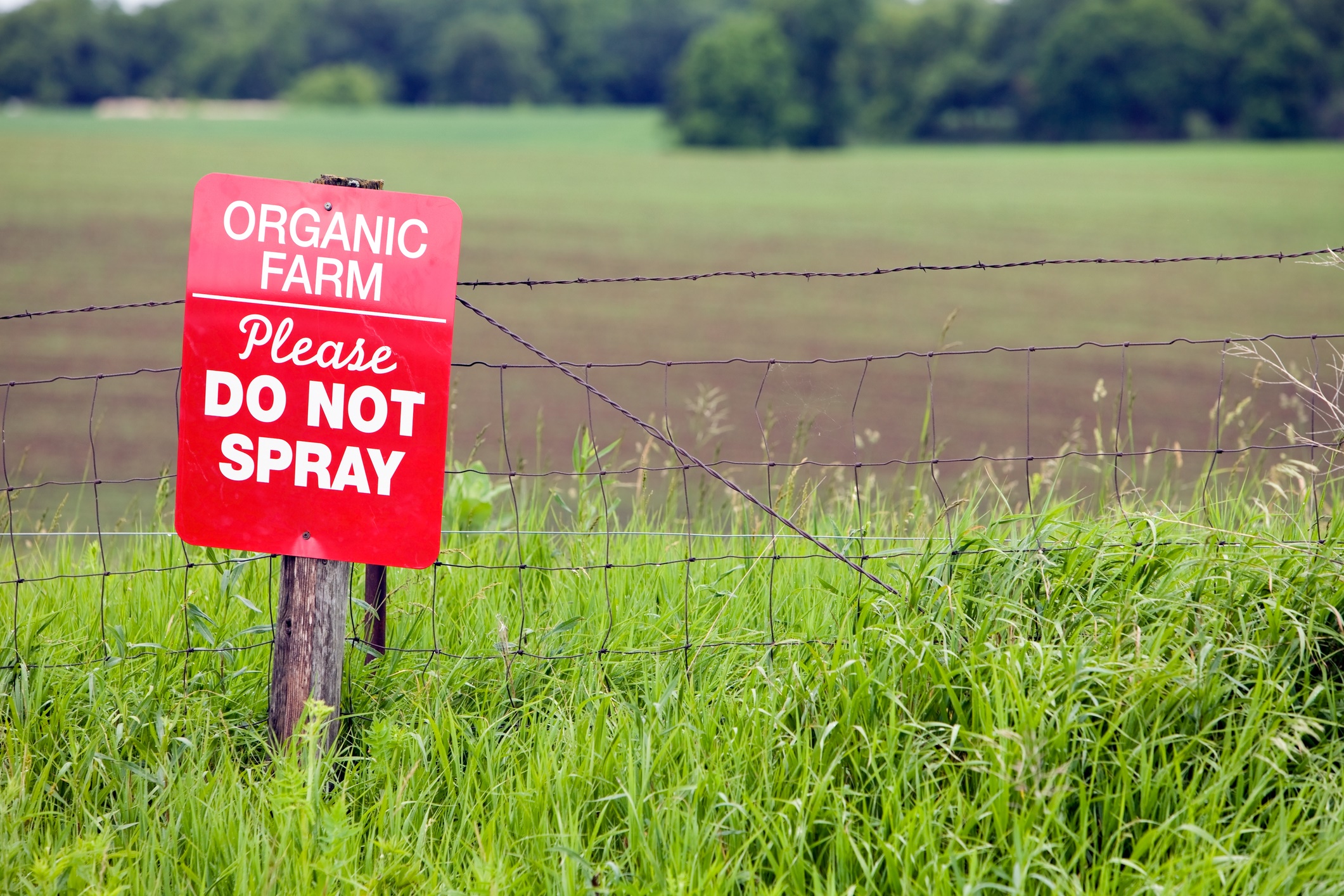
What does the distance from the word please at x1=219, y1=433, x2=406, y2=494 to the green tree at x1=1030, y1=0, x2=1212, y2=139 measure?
7927cm

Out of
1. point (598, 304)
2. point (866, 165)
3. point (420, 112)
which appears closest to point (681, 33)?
point (420, 112)

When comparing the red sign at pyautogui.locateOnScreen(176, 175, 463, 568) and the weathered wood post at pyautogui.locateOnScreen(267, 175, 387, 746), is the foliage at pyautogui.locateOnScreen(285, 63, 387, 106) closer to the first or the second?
the red sign at pyautogui.locateOnScreen(176, 175, 463, 568)

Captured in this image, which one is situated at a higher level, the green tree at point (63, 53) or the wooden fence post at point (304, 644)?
the green tree at point (63, 53)

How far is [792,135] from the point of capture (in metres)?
77.8

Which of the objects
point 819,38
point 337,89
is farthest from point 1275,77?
point 337,89

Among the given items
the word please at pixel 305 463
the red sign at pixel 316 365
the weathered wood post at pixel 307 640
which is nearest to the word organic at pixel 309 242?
the red sign at pixel 316 365

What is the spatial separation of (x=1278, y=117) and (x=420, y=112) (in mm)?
64287

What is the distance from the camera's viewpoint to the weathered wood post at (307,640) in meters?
2.57

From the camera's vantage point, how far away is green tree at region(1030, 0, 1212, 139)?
2805 inches

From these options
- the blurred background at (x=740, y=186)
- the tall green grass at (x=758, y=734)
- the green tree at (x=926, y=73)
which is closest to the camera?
the tall green grass at (x=758, y=734)

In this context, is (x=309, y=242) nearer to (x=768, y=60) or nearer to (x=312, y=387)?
(x=312, y=387)

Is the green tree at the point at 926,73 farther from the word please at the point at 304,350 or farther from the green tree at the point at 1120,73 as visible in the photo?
the word please at the point at 304,350

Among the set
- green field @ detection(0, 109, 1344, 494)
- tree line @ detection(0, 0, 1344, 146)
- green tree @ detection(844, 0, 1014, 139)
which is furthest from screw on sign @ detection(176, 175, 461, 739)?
green tree @ detection(844, 0, 1014, 139)

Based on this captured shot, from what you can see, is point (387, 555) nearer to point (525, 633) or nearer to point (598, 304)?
point (525, 633)
